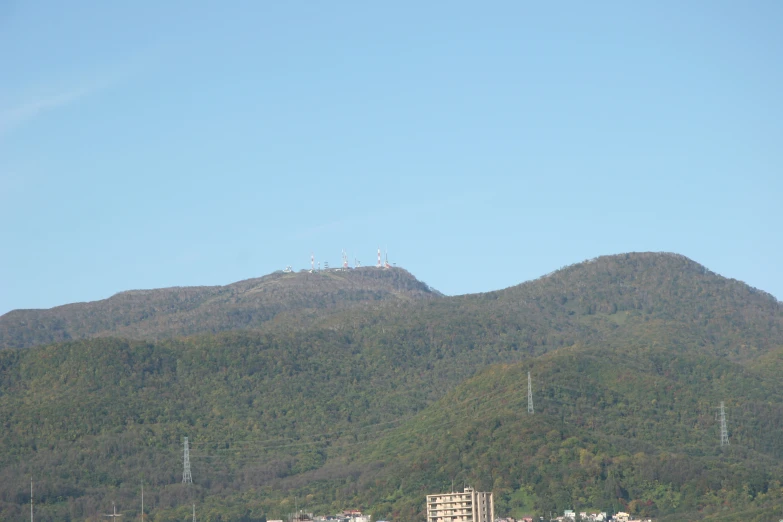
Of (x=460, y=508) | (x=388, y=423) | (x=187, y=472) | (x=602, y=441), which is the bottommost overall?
(x=460, y=508)

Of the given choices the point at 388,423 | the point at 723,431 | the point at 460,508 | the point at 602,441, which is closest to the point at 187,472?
the point at 388,423

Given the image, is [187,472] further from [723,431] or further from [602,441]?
[723,431]

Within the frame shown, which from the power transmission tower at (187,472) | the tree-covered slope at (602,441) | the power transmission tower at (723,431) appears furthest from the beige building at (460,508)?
the power transmission tower at (187,472)

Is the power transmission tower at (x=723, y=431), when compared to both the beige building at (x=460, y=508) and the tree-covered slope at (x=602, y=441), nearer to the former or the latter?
the tree-covered slope at (x=602, y=441)

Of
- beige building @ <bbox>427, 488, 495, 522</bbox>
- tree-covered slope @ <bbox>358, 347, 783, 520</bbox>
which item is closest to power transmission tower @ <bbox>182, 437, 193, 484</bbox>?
tree-covered slope @ <bbox>358, 347, 783, 520</bbox>

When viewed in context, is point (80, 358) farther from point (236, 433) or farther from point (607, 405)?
point (607, 405)

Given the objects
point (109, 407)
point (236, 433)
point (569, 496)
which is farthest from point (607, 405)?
point (109, 407)

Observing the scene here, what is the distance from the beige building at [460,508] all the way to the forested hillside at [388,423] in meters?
11.6

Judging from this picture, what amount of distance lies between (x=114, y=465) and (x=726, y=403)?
211 feet

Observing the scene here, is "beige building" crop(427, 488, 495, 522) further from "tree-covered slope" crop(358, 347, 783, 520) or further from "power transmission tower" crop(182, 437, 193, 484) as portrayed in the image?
"power transmission tower" crop(182, 437, 193, 484)

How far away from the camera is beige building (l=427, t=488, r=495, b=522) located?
106250 mm

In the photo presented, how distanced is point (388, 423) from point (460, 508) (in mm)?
62171

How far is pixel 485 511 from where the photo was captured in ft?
352

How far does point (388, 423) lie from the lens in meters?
169
